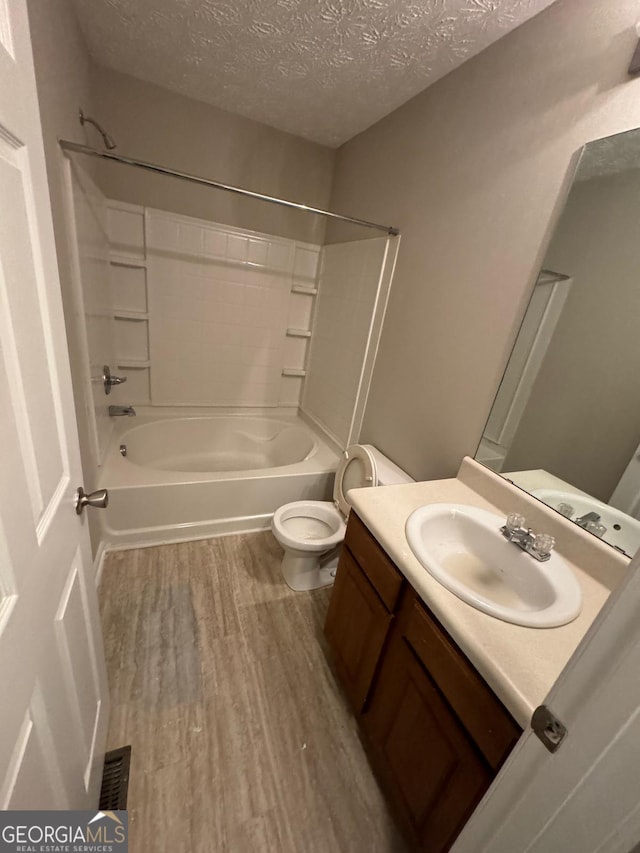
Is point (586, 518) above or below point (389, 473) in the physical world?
above

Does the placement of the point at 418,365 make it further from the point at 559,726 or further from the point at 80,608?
the point at 80,608

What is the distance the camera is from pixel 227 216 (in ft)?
7.58

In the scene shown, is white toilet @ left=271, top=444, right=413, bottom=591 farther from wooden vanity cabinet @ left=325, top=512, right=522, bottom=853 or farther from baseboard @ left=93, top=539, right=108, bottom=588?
baseboard @ left=93, top=539, right=108, bottom=588

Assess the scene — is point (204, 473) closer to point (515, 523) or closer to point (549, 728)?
point (515, 523)

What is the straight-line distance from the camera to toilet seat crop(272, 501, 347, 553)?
1.64 meters

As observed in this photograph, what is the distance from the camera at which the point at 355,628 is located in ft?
4.02

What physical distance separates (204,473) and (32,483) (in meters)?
1.48

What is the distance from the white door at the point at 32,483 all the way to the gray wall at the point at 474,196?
4.38 ft

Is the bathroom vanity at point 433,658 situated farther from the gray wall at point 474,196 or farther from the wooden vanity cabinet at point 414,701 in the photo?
the gray wall at point 474,196

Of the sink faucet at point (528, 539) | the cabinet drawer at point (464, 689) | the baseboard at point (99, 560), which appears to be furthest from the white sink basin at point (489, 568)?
the baseboard at point (99, 560)

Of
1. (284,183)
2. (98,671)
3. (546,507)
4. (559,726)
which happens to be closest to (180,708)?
Answer: (98,671)

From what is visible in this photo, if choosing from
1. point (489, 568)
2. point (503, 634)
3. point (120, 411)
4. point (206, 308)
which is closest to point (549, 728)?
point (503, 634)

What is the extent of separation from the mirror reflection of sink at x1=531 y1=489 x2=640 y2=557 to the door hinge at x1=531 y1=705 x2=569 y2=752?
0.70 m

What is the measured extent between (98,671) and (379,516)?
962 millimetres
